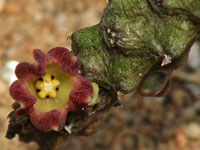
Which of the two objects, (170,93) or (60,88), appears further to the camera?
(170,93)

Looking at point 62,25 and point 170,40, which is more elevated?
point 170,40

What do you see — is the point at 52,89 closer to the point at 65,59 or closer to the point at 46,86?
the point at 46,86

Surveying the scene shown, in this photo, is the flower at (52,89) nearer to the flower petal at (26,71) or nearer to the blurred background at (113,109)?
the flower petal at (26,71)

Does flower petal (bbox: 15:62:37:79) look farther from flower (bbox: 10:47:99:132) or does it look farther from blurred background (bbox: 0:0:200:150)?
blurred background (bbox: 0:0:200:150)

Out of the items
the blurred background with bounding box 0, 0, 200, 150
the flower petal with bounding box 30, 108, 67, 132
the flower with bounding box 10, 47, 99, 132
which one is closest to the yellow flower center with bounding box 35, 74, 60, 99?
the flower with bounding box 10, 47, 99, 132

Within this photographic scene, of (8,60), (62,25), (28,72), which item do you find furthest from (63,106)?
(62,25)

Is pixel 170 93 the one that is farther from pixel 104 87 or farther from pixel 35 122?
pixel 35 122
